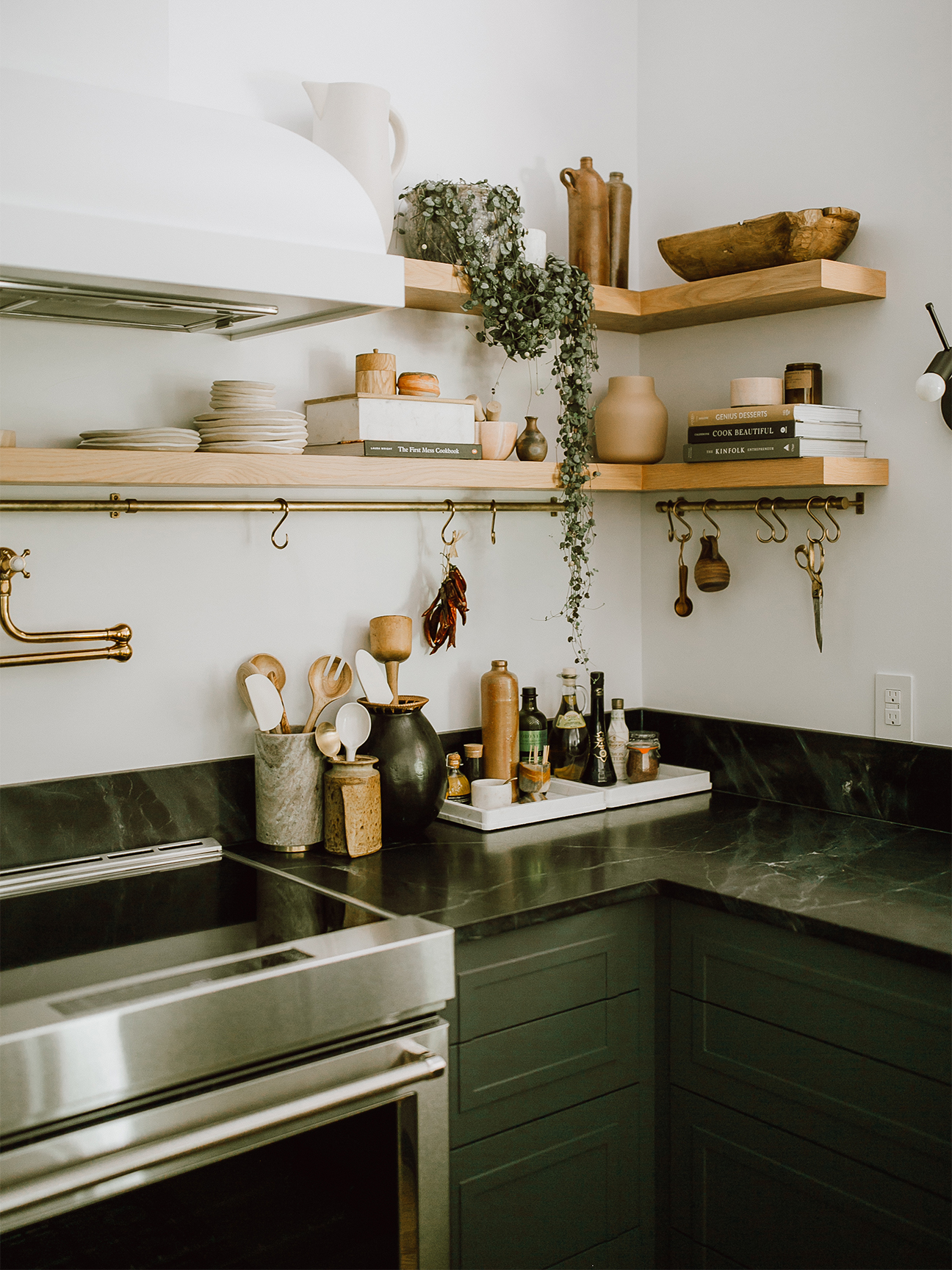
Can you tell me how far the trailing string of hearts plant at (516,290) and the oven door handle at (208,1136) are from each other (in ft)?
3.37

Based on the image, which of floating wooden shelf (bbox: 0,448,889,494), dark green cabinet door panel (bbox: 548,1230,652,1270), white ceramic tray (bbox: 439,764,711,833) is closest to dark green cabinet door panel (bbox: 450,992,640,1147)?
dark green cabinet door panel (bbox: 548,1230,652,1270)

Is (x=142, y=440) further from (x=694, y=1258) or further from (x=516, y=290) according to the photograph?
(x=694, y=1258)

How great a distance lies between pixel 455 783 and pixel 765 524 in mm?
852

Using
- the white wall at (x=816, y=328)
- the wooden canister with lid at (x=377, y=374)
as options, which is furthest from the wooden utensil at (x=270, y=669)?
the white wall at (x=816, y=328)

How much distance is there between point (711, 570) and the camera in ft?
8.20

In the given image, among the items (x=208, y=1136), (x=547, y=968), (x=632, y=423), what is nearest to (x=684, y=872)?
(x=547, y=968)

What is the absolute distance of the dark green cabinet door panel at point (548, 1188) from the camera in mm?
1711

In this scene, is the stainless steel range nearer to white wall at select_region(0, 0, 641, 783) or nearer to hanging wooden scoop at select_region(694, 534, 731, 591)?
white wall at select_region(0, 0, 641, 783)

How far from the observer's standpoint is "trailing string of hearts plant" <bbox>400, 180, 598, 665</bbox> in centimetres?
212

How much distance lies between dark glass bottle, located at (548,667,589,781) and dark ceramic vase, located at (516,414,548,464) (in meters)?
0.47

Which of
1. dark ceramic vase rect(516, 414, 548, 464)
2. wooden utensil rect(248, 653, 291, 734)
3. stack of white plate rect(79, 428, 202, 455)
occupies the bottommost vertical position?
wooden utensil rect(248, 653, 291, 734)

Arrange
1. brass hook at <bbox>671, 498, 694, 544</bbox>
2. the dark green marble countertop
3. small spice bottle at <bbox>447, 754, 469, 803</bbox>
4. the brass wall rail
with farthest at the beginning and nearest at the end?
brass hook at <bbox>671, 498, 694, 544</bbox> < small spice bottle at <bbox>447, 754, 469, 803</bbox> < the brass wall rail < the dark green marble countertop

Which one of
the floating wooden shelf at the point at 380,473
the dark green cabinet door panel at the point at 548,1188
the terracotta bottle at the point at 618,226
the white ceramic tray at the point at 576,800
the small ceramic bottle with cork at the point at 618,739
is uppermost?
the terracotta bottle at the point at 618,226

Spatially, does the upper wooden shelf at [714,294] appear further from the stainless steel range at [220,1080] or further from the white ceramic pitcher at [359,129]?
the stainless steel range at [220,1080]
